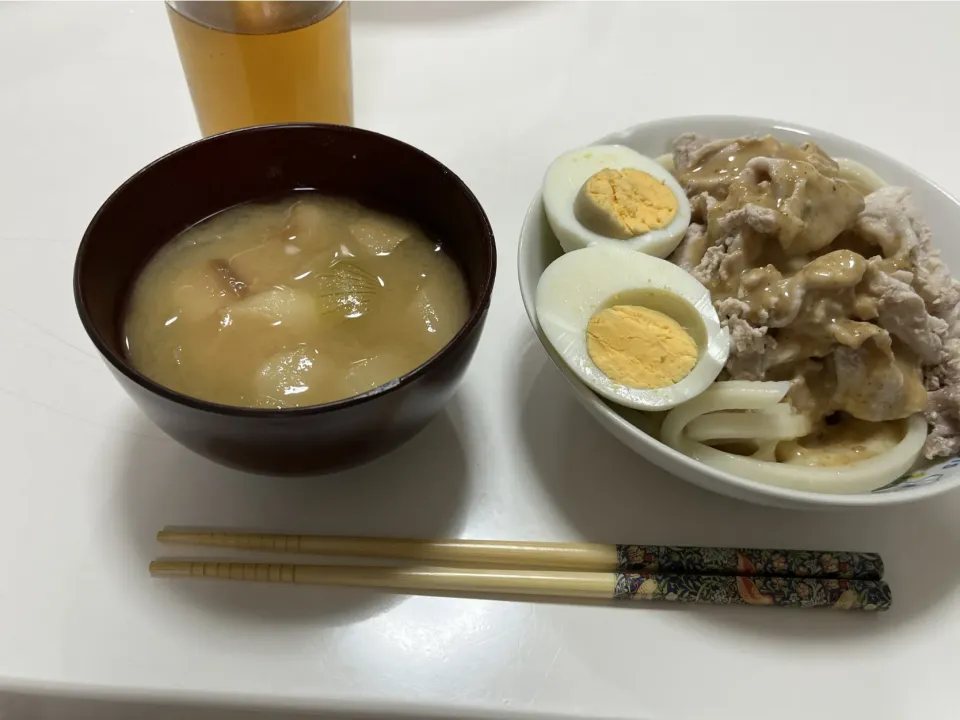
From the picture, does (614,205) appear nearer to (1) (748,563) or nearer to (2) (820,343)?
(2) (820,343)

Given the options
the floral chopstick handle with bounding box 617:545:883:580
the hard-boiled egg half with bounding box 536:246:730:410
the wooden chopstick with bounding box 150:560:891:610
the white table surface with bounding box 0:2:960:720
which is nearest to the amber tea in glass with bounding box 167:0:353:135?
the white table surface with bounding box 0:2:960:720

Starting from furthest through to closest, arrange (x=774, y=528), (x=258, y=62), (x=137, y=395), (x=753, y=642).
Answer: (x=258, y=62)
(x=774, y=528)
(x=753, y=642)
(x=137, y=395)

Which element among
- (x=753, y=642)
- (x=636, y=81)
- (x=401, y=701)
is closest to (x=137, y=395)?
(x=401, y=701)

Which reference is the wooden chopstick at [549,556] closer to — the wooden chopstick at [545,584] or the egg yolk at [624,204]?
the wooden chopstick at [545,584]

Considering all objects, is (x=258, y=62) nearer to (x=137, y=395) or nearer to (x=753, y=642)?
(x=137, y=395)

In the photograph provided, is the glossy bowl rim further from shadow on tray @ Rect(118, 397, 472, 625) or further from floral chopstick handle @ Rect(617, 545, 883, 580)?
floral chopstick handle @ Rect(617, 545, 883, 580)

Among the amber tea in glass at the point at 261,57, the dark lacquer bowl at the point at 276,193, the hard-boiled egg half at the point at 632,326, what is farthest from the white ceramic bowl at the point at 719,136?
the amber tea in glass at the point at 261,57
